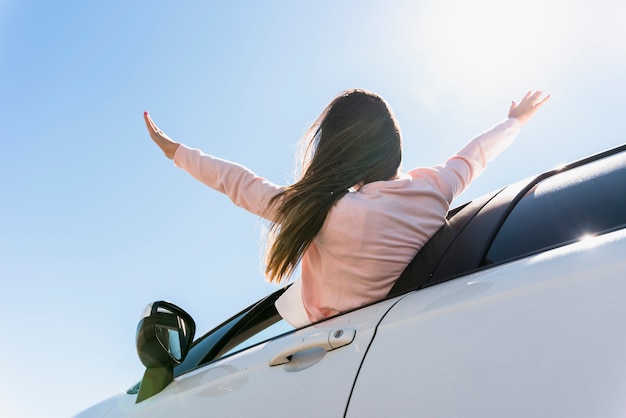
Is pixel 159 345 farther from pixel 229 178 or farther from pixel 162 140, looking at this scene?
pixel 162 140

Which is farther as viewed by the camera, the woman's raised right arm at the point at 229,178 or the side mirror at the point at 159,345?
the woman's raised right arm at the point at 229,178

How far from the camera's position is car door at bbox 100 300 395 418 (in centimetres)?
137

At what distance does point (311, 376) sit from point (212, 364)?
0.68 meters

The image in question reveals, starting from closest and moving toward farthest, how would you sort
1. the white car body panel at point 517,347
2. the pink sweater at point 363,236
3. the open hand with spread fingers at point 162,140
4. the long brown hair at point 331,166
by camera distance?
the white car body panel at point 517,347 < the pink sweater at point 363,236 < the long brown hair at point 331,166 < the open hand with spread fingers at point 162,140

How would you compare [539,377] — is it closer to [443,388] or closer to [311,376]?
[443,388]

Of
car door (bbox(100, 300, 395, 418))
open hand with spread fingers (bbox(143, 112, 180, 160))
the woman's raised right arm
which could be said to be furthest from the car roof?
open hand with spread fingers (bbox(143, 112, 180, 160))

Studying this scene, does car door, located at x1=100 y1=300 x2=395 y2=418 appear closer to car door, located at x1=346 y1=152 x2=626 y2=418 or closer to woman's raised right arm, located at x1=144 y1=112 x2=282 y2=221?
car door, located at x1=346 y1=152 x2=626 y2=418

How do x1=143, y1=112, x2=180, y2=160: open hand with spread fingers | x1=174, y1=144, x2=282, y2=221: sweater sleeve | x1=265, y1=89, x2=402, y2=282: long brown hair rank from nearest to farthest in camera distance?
x1=265, y1=89, x2=402, y2=282: long brown hair < x1=174, y1=144, x2=282, y2=221: sweater sleeve < x1=143, y1=112, x2=180, y2=160: open hand with spread fingers

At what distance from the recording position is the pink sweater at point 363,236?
1.88 m

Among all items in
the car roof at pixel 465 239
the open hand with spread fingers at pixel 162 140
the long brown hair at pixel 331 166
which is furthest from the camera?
the open hand with spread fingers at pixel 162 140

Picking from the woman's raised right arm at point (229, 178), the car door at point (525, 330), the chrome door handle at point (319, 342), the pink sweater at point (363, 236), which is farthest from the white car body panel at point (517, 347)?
the woman's raised right arm at point (229, 178)

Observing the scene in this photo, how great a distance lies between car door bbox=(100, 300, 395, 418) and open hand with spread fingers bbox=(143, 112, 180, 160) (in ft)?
3.36

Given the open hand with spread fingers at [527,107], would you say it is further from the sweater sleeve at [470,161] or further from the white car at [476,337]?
the white car at [476,337]

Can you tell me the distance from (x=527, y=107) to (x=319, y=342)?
1.75 metres
